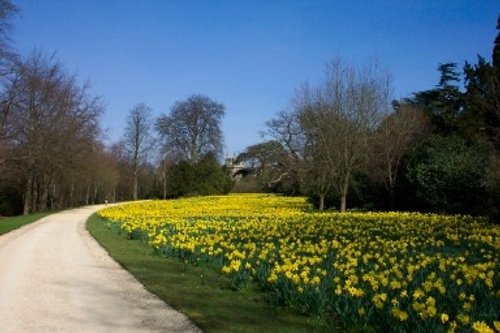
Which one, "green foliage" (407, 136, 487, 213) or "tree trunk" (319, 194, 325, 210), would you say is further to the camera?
"tree trunk" (319, 194, 325, 210)

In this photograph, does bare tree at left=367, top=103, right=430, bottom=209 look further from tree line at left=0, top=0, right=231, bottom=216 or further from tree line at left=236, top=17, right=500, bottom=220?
tree line at left=0, top=0, right=231, bottom=216

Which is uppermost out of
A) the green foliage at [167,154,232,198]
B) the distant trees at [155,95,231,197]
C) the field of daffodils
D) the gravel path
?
the distant trees at [155,95,231,197]

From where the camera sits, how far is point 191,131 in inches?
2707

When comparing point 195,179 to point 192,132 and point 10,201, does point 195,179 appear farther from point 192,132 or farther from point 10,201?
point 10,201

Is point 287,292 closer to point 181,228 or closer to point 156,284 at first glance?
point 156,284

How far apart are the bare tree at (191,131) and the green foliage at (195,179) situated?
5645mm

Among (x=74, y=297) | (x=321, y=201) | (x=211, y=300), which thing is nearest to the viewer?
(x=211, y=300)

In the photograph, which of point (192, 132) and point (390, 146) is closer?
point (390, 146)

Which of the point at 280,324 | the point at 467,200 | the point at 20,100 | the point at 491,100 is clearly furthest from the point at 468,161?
the point at 20,100

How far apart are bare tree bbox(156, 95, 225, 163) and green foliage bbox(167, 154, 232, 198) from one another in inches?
222

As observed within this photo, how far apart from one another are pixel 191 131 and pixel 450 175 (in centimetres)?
4733

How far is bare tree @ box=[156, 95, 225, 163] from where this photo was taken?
224 ft

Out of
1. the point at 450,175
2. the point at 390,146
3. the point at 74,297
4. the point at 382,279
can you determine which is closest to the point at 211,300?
the point at 74,297

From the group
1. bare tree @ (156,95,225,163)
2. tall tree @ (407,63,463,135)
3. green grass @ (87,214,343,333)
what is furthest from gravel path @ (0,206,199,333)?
bare tree @ (156,95,225,163)
